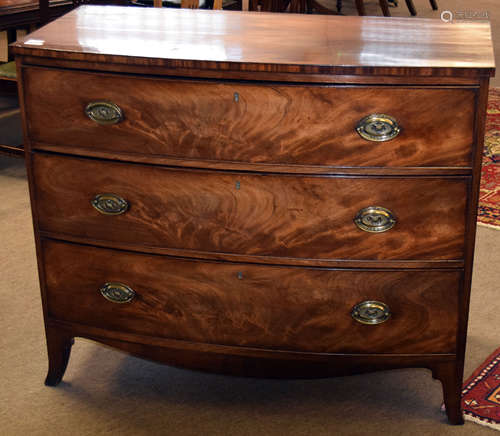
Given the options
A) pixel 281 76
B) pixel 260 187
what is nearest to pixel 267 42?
pixel 281 76

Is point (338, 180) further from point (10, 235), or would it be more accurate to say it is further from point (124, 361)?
point (10, 235)

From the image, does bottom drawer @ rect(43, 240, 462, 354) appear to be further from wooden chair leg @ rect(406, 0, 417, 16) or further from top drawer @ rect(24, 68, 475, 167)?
wooden chair leg @ rect(406, 0, 417, 16)

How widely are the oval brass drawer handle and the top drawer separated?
0.35m

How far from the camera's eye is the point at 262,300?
5.86 feet

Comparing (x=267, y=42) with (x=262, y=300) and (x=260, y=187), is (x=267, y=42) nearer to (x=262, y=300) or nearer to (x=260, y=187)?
(x=260, y=187)

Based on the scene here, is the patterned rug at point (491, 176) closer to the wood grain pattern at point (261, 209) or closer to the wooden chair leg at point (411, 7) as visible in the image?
the wood grain pattern at point (261, 209)

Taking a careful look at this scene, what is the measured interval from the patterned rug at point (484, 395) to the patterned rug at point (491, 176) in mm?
997

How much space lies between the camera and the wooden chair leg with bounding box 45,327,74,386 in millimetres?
1989

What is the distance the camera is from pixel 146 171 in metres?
1.71

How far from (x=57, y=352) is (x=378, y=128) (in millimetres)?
1056

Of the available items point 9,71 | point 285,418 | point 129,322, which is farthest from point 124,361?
point 9,71

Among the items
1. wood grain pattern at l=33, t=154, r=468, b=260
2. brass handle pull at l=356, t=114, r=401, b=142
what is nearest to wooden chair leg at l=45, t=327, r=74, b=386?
wood grain pattern at l=33, t=154, r=468, b=260

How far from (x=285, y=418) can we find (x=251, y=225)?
0.57m

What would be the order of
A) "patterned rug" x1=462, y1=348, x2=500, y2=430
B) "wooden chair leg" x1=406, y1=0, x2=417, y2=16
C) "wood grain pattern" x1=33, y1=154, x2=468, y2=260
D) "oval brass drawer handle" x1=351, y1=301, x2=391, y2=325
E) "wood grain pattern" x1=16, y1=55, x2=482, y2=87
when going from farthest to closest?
"wooden chair leg" x1=406, y1=0, x2=417, y2=16
"patterned rug" x1=462, y1=348, x2=500, y2=430
"oval brass drawer handle" x1=351, y1=301, x2=391, y2=325
"wood grain pattern" x1=33, y1=154, x2=468, y2=260
"wood grain pattern" x1=16, y1=55, x2=482, y2=87
